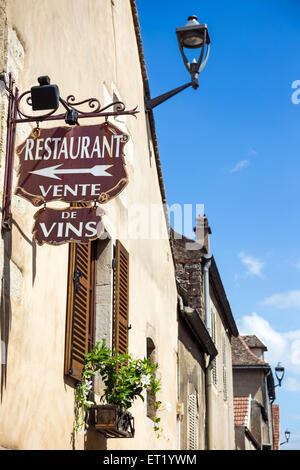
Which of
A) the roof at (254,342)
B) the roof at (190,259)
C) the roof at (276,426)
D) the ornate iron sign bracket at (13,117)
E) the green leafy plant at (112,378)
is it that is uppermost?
the roof at (254,342)

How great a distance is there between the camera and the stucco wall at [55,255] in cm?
526

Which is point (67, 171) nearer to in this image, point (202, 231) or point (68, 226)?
point (68, 226)

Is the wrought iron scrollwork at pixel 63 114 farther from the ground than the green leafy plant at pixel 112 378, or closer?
farther from the ground

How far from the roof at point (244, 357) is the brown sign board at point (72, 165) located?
23.5 metres

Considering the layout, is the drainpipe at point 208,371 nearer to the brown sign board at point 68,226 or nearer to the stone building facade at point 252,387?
the stone building facade at point 252,387

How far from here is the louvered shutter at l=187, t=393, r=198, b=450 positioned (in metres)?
12.9

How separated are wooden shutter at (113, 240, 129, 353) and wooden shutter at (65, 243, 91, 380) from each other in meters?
0.86

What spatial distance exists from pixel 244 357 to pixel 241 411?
4.42m

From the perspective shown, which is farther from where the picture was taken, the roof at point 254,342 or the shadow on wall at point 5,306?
the roof at point 254,342

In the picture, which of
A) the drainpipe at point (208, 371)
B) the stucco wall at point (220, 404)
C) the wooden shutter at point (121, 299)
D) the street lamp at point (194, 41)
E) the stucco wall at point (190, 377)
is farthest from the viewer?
the stucco wall at point (220, 404)

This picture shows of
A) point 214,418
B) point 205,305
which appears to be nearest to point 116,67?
point 205,305

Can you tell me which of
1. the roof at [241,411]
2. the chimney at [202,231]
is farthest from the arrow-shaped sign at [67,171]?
the roof at [241,411]

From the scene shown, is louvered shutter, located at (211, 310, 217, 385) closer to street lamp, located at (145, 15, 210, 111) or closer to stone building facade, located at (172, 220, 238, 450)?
stone building facade, located at (172, 220, 238, 450)
